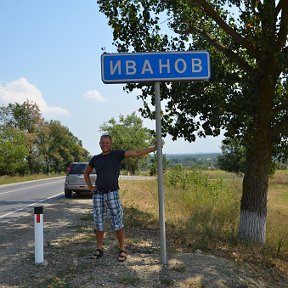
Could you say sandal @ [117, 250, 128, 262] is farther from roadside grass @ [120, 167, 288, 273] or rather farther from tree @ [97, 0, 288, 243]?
tree @ [97, 0, 288, 243]

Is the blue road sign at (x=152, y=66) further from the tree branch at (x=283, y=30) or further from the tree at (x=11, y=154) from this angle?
the tree at (x=11, y=154)

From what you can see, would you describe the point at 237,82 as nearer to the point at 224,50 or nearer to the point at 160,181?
the point at 224,50

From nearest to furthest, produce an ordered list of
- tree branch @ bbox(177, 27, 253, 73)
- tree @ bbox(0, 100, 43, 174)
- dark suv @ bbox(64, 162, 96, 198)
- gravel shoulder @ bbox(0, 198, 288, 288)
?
gravel shoulder @ bbox(0, 198, 288, 288) → tree branch @ bbox(177, 27, 253, 73) → dark suv @ bbox(64, 162, 96, 198) → tree @ bbox(0, 100, 43, 174)

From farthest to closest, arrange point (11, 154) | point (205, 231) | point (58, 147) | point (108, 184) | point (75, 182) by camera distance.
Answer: point (58, 147)
point (11, 154)
point (75, 182)
point (205, 231)
point (108, 184)

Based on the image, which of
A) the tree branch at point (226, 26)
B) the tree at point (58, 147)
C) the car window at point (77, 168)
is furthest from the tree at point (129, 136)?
the tree branch at point (226, 26)

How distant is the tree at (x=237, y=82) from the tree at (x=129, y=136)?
55.6m

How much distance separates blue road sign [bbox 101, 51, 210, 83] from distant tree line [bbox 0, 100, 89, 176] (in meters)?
47.6

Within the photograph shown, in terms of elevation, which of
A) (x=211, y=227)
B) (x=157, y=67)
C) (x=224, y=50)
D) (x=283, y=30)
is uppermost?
(x=283, y=30)

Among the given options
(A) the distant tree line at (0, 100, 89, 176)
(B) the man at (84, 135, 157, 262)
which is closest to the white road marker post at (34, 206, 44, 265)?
(B) the man at (84, 135, 157, 262)

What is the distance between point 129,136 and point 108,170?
6676cm

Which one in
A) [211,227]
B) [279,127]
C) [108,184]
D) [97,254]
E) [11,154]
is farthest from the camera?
[11,154]

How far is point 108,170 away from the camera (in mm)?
6168

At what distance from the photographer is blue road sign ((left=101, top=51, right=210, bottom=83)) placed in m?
5.93

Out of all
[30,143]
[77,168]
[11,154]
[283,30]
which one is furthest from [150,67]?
[30,143]
